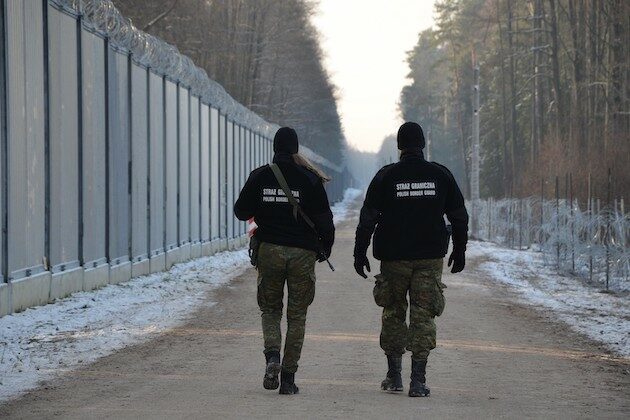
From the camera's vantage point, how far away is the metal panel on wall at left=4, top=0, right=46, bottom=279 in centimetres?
1335

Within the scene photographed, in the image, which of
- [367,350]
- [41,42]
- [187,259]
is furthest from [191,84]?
[367,350]

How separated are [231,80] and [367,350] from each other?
5310 cm

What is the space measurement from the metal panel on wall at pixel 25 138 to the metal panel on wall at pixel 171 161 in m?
8.69

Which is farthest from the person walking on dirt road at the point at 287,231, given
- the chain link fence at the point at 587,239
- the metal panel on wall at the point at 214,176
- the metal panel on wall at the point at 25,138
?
the metal panel on wall at the point at 214,176

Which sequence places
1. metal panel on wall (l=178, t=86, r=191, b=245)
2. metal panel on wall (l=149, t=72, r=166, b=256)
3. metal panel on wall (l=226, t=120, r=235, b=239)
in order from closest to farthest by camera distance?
metal panel on wall (l=149, t=72, r=166, b=256), metal panel on wall (l=178, t=86, r=191, b=245), metal panel on wall (l=226, t=120, r=235, b=239)

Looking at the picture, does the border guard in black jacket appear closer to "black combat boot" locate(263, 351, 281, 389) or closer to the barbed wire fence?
"black combat boot" locate(263, 351, 281, 389)

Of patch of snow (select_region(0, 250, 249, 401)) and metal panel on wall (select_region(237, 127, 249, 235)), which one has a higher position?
metal panel on wall (select_region(237, 127, 249, 235))

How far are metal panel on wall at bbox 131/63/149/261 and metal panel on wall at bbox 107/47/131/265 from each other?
33 centimetres

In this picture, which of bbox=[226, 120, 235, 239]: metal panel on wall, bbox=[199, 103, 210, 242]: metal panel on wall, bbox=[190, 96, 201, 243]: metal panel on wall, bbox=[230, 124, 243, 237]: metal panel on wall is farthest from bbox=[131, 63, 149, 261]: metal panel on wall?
bbox=[230, 124, 243, 237]: metal panel on wall

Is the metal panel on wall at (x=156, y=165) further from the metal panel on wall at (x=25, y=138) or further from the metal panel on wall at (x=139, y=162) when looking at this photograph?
the metal panel on wall at (x=25, y=138)

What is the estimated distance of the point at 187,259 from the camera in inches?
1008

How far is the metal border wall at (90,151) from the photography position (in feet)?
44.6

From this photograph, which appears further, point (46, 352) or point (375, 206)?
point (46, 352)

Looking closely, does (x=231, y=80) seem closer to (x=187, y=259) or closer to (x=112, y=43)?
(x=187, y=259)
